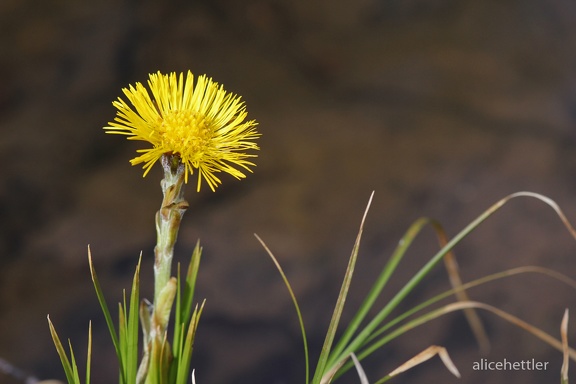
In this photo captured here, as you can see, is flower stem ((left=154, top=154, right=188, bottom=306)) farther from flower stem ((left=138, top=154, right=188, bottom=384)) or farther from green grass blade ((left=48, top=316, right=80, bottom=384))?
green grass blade ((left=48, top=316, right=80, bottom=384))

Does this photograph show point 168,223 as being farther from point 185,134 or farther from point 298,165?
point 298,165

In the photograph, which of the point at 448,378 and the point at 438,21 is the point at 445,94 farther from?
the point at 448,378

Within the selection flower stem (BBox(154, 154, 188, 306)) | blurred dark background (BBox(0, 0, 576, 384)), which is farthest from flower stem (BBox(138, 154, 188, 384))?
blurred dark background (BBox(0, 0, 576, 384))

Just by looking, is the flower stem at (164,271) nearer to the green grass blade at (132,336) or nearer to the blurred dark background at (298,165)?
the green grass blade at (132,336)

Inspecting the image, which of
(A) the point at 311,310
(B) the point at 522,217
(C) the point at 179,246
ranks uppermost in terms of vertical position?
(B) the point at 522,217

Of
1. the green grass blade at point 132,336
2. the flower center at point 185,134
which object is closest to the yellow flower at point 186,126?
the flower center at point 185,134

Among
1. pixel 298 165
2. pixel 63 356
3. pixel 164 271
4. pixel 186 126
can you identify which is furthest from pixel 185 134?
pixel 298 165

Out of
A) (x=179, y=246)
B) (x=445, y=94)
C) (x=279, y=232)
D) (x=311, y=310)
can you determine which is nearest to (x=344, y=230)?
(x=279, y=232)

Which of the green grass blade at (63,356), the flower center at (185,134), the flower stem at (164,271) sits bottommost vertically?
the green grass blade at (63,356)
